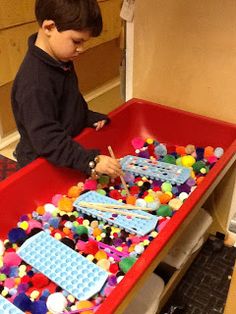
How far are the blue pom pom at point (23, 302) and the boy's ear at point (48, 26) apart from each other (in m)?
0.62

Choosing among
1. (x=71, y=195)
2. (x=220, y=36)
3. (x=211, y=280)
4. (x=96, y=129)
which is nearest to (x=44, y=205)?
(x=71, y=195)

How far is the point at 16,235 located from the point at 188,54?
0.76 m

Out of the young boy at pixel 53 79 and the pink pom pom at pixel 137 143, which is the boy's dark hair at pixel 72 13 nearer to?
the young boy at pixel 53 79

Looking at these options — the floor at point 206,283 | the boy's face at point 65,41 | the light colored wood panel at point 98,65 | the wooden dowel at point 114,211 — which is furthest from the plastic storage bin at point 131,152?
the light colored wood panel at point 98,65

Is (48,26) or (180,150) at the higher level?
(48,26)

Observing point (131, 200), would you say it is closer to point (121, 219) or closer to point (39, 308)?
point (121, 219)

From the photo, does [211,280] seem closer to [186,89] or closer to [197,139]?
[197,139]

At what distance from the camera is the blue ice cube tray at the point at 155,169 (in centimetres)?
114

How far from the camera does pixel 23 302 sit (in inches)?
31.0

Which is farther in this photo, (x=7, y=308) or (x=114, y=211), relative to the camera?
(x=114, y=211)

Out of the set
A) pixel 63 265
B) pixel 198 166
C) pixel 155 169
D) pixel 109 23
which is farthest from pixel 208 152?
pixel 109 23

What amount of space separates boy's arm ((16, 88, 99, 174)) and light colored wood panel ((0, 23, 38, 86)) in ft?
2.98

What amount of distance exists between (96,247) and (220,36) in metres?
0.71

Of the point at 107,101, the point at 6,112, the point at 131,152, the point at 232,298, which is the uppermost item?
the point at 232,298
